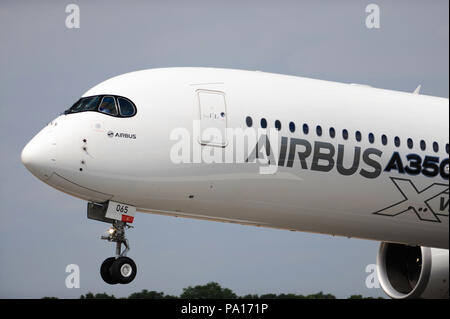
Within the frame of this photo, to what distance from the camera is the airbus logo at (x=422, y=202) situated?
2136cm

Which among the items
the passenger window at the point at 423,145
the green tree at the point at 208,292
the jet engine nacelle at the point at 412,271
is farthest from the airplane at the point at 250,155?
the green tree at the point at 208,292

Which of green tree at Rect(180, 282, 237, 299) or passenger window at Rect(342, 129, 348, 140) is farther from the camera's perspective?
green tree at Rect(180, 282, 237, 299)

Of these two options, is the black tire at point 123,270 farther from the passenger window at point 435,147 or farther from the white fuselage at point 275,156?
the passenger window at point 435,147

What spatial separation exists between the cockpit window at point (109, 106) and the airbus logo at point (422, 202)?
650 centimetres

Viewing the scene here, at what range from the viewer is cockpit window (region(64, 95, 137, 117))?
62.1 ft

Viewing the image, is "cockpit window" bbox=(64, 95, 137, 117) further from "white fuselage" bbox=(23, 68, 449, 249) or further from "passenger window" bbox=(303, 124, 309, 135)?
"passenger window" bbox=(303, 124, 309, 135)

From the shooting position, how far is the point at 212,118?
1923 cm

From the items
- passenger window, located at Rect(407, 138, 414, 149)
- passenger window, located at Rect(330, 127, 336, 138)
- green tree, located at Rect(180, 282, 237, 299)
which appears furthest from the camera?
green tree, located at Rect(180, 282, 237, 299)

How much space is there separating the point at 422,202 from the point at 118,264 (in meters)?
7.73

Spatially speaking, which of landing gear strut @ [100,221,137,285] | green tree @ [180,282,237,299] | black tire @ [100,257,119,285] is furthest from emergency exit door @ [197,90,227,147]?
green tree @ [180,282,237,299]

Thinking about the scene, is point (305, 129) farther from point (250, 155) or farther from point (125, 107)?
point (125, 107)

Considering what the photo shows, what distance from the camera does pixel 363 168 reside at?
820 inches

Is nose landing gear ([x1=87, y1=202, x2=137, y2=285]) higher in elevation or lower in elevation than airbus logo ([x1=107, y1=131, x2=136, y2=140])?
lower
